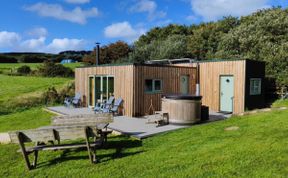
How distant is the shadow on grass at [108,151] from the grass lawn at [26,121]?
5.59 m

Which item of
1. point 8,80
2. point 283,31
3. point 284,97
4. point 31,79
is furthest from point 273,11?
point 8,80

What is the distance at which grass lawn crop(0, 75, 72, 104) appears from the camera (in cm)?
2278

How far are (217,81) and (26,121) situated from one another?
9824 millimetres

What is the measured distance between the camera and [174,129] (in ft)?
31.4

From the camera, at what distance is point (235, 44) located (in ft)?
83.2

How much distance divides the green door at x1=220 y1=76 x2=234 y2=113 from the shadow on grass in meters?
7.56

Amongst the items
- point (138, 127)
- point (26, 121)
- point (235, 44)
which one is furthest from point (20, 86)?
point (235, 44)

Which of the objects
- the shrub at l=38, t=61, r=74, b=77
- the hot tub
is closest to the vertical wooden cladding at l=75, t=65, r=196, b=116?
the hot tub

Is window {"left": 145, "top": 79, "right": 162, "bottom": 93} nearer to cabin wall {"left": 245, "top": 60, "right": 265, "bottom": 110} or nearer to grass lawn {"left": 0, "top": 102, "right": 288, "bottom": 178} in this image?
cabin wall {"left": 245, "top": 60, "right": 265, "bottom": 110}

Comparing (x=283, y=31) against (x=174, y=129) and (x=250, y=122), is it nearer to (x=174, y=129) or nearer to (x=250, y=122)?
(x=250, y=122)

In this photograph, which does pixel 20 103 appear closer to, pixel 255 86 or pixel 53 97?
Result: pixel 53 97

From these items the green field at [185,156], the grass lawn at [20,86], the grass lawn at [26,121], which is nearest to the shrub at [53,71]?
the grass lawn at [20,86]

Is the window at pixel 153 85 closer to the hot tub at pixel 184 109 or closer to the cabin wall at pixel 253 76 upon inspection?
the hot tub at pixel 184 109

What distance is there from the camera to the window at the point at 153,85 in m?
13.3
